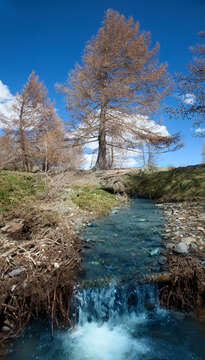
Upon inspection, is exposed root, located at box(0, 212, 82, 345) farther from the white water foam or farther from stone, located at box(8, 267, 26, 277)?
the white water foam

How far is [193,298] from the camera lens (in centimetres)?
238

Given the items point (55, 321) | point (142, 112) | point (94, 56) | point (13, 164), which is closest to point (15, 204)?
point (55, 321)

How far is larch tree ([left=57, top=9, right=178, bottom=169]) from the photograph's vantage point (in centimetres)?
1363

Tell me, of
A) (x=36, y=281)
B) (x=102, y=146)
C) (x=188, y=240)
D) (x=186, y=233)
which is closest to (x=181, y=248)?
(x=188, y=240)

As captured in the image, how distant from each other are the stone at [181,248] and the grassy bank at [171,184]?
16.9 ft

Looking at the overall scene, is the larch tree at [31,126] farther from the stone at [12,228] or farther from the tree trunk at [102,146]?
the stone at [12,228]

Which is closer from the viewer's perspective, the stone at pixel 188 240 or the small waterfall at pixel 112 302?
the small waterfall at pixel 112 302

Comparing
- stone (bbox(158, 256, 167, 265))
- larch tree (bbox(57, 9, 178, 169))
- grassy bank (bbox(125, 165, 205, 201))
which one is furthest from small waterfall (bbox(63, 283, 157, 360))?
larch tree (bbox(57, 9, 178, 169))

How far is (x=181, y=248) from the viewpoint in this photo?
3316 millimetres

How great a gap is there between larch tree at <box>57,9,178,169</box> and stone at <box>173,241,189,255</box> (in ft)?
38.4

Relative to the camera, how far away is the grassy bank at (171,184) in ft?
28.6

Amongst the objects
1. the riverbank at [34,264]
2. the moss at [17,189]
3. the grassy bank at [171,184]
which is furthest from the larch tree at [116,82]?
the riverbank at [34,264]

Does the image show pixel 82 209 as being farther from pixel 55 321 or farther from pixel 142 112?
pixel 142 112

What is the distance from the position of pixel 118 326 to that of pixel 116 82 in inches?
577
